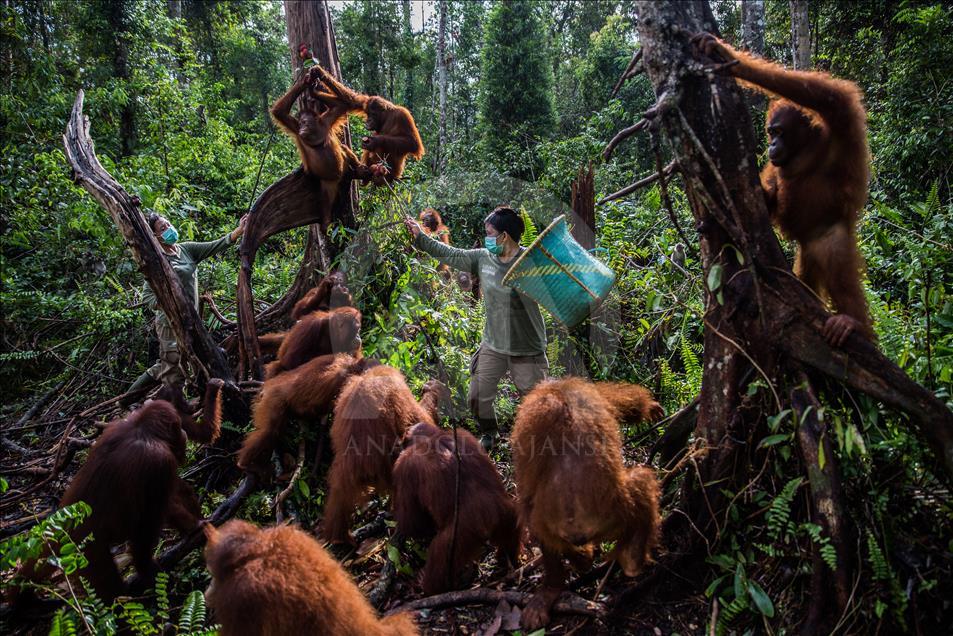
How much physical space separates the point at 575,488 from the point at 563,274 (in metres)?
1.52

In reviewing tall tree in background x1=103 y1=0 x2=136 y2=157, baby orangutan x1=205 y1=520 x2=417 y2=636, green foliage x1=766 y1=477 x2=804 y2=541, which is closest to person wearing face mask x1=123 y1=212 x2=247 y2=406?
baby orangutan x1=205 y1=520 x2=417 y2=636

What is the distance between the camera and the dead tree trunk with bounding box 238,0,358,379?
219 inches

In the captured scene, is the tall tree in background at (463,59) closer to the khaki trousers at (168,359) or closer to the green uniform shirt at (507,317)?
the khaki trousers at (168,359)

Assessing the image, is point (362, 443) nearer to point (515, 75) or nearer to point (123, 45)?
point (123, 45)

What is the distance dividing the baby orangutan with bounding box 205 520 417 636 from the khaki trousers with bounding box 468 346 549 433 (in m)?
2.41

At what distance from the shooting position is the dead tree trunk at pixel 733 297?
2.61 m

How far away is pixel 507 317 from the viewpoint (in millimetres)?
4793

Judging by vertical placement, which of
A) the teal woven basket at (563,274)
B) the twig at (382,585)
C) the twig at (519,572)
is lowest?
the twig at (382,585)

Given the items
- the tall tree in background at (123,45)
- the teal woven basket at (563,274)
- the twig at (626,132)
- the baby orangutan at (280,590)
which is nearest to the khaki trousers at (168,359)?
the baby orangutan at (280,590)

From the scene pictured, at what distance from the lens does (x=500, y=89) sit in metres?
16.7

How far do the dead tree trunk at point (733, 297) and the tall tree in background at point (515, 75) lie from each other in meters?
14.2

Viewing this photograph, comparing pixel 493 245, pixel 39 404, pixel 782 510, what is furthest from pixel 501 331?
pixel 39 404

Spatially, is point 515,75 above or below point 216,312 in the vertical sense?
above

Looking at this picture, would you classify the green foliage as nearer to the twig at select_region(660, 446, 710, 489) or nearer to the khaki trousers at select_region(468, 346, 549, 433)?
the twig at select_region(660, 446, 710, 489)
